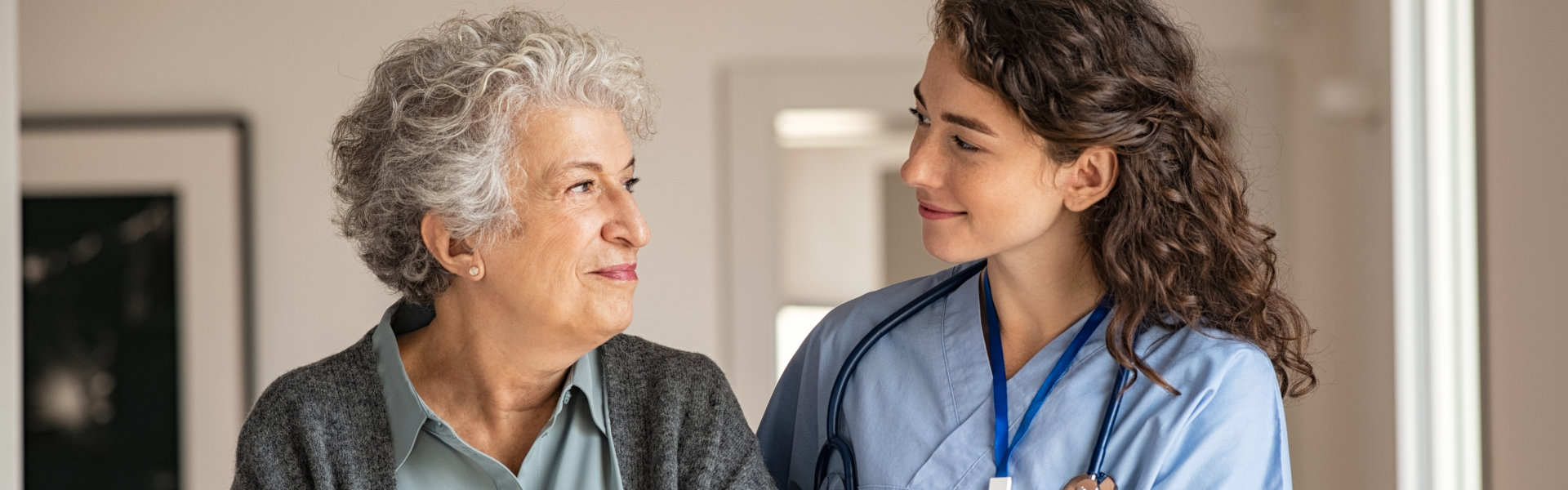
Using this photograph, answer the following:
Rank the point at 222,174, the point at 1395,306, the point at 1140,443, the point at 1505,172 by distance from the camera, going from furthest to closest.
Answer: the point at 222,174
the point at 1395,306
the point at 1505,172
the point at 1140,443

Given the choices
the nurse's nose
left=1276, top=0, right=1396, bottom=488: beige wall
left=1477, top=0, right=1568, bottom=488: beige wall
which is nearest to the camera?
the nurse's nose

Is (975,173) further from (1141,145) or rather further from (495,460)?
(495,460)

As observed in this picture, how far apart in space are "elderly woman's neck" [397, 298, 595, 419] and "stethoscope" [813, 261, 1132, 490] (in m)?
0.33

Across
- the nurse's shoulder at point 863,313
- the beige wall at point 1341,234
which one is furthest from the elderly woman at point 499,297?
the beige wall at point 1341,234

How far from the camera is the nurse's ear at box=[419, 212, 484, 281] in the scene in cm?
143

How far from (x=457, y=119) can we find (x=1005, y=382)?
71cm

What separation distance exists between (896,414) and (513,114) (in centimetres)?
59

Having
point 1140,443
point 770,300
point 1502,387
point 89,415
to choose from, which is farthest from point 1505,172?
point 89,415

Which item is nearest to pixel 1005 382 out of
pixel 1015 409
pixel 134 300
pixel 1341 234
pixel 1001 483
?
pixel 1015 409

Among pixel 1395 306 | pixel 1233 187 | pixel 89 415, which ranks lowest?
pixel 89 415

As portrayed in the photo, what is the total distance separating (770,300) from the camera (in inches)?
121

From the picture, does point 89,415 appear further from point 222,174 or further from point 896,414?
point 896,414

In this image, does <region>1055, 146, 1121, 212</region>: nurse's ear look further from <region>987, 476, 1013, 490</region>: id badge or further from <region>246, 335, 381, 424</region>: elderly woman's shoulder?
<region>246, 335, 381, 424</region>: elderly woman's shoulder

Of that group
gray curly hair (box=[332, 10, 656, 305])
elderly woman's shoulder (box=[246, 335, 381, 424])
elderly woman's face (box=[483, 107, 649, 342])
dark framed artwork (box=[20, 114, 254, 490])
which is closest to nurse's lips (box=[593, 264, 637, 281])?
elderly woman's face (box=[483, 107, 649, 342])
